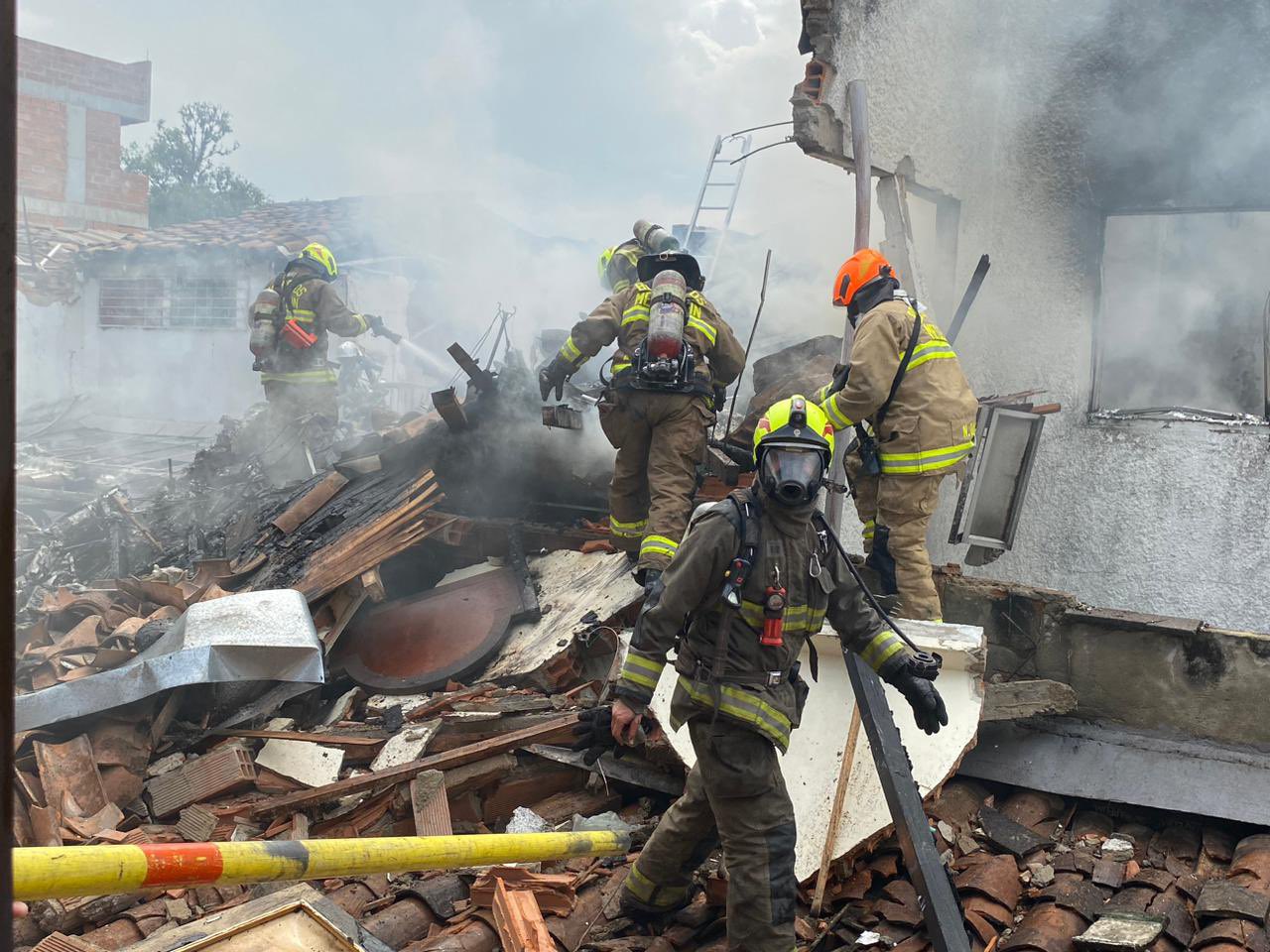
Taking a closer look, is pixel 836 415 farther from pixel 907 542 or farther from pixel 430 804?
pixel 430 804

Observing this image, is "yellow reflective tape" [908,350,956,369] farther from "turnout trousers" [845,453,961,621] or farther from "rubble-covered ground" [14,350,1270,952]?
"rubble-covered ground" [14,350,1270,952]

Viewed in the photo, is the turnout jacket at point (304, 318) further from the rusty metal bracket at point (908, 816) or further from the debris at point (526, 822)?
the rusty metal bracket at point (908, 816)

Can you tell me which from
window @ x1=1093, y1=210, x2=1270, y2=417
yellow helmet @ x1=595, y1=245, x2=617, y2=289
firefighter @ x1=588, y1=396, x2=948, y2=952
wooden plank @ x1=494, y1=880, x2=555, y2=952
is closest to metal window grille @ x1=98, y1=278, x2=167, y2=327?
yellow helmet @ x1=595, y1=245, x2=617, y2=289

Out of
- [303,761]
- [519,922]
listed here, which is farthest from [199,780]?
[519,922]

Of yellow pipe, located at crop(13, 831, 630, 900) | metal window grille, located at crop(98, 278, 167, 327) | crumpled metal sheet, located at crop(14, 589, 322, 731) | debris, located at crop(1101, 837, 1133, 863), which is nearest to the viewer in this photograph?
yellow pipe, located at crop(13, 831, 630, 900)

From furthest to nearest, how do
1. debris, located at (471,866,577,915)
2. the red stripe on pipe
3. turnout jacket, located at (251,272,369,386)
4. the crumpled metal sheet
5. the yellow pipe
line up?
1. turnout jacket, located at (251,272,369,386)
2. the crumpled metal sheet
3. debris, located at (471,866,577,915)
4. the red stripe on pipe
5. the yellow pipe

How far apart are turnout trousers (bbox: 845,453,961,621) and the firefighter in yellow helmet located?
17.1ft

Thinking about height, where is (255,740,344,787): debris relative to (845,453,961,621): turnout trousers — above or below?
below

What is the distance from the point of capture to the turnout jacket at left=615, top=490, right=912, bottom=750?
323cm

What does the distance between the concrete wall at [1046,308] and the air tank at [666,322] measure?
4.21 ft

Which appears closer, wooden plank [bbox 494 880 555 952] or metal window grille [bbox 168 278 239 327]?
wooden plank [bbox 494 880 555 952]

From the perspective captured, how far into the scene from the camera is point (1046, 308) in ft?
22.3

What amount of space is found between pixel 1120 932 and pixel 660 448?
3.16 metres

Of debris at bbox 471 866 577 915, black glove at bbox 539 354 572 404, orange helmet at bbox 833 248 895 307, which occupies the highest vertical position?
orange helmet at bbox 833 248 895 307
